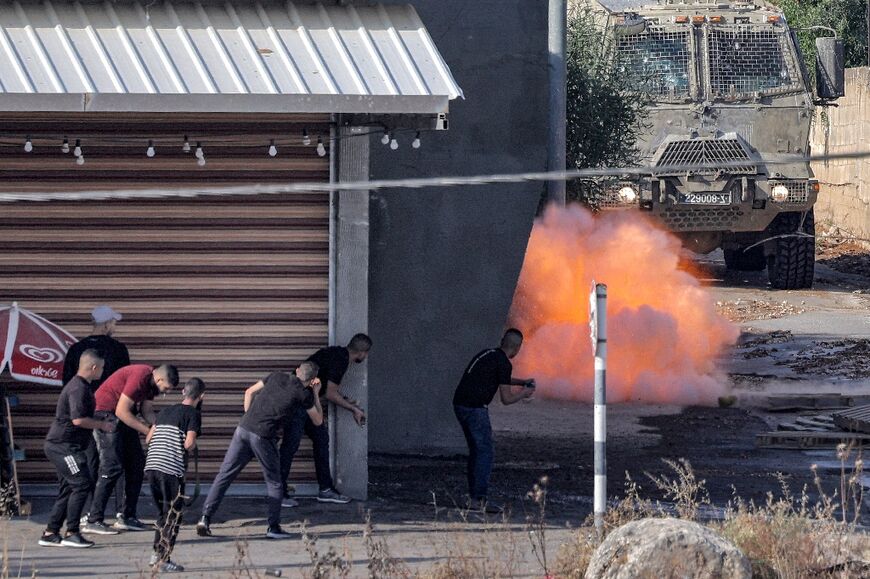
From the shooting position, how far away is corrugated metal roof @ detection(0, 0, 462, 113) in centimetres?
945

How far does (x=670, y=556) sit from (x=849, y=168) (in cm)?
2366

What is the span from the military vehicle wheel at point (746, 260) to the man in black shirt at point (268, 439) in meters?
15.8

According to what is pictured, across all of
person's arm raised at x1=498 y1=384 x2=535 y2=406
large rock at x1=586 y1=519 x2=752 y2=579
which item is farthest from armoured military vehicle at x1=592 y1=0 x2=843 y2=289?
large rock at x1=586 y1=519 x2=752 y2=579

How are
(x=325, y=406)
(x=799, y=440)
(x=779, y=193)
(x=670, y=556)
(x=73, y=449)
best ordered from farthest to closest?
(x=779, y=193) → (x=799, y=440) → (x=325, y=406) → (x=73, y=449) → (x=670, y=556)

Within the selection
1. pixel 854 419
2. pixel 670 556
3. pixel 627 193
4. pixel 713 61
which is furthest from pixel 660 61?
pixel 670 556

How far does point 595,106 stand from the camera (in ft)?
61.7

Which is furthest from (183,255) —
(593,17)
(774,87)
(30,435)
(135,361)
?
(774,87)

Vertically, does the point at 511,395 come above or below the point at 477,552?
above

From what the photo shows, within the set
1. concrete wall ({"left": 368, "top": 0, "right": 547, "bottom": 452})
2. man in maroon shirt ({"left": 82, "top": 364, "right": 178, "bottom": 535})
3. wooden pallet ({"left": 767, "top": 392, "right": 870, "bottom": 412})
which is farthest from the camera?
wooden pallet ({"left": 767, "top": 392, "right": 870, "bottom": 412})

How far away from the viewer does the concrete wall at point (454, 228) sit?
12.6 metres

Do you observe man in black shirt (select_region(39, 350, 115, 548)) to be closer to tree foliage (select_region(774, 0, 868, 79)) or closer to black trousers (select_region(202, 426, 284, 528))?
black trousers (select_region(202, 426, 284, 528))

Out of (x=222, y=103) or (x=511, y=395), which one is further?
(x=511, y=395)

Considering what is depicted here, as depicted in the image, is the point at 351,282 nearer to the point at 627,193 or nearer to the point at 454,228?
the point at 454,228

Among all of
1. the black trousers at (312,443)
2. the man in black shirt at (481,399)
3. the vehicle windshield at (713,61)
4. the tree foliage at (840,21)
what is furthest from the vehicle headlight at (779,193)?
the tree foliage at (840,21)
